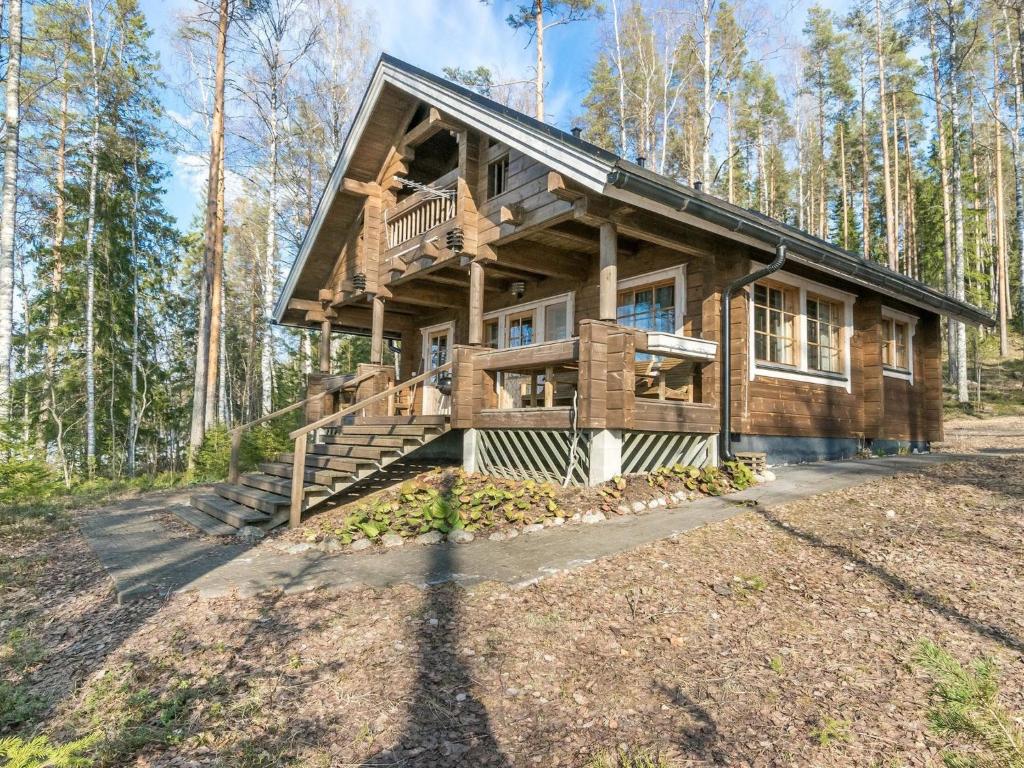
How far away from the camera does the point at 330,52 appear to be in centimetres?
1867

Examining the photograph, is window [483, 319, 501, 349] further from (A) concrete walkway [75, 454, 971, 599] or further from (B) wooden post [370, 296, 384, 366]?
(A) concrete walkway [75, 454, 971, 599]

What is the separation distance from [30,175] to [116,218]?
2.60 metres

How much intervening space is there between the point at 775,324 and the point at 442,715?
7.55 metres

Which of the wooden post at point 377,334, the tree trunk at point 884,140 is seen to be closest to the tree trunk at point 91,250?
the wooden post at point 377,334

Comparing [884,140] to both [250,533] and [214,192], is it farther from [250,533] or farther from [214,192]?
[250,533]

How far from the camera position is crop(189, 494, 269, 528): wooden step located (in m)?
6.48

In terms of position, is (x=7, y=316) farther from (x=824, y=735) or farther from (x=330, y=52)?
(x=330, y=52)

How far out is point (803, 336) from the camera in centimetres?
Result: 870

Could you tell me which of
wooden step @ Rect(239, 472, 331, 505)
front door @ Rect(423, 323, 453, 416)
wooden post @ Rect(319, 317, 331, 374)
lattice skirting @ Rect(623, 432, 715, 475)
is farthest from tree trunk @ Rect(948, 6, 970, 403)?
wooden step @ Rect(239, 472, 331, 505)

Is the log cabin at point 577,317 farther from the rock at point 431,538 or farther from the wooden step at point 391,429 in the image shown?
the rock at point 431,538

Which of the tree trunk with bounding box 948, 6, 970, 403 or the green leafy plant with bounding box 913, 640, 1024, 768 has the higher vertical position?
the tree trunk with bounding box 948, 6, 970, 403

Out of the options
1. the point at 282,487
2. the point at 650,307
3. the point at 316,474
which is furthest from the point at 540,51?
the point at 282,487

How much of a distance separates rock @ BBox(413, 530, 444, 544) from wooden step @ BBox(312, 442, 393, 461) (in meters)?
1.74

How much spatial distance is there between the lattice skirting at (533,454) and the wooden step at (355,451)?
127 centimetres
